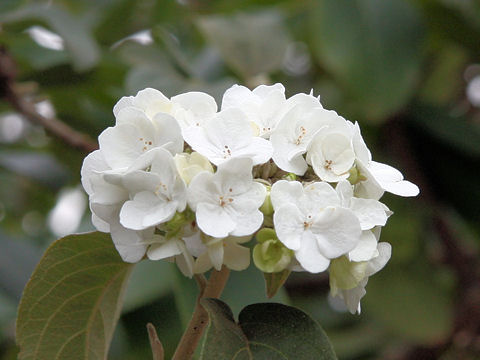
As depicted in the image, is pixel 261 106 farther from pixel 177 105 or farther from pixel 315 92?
pixel 315 92

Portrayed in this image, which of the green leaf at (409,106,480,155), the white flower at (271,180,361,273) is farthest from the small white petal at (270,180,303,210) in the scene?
the green leaf at (409,106,480,155)

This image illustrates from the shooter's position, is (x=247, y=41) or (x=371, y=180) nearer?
(x=371, y=180)

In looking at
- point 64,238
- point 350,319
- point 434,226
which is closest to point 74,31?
point 64,238

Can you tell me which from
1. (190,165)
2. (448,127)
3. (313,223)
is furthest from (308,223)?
(448,127)

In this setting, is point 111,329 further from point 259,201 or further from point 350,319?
point 350,319

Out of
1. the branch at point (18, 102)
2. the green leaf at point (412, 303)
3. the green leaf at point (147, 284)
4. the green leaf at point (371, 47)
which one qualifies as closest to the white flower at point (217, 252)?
the green leaf at point (147, 284)

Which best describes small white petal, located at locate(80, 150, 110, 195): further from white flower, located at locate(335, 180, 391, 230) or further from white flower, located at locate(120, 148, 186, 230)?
white flower, located at locate(335, 180, 391, 230)

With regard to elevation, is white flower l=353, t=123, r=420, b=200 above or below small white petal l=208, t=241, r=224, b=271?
above
